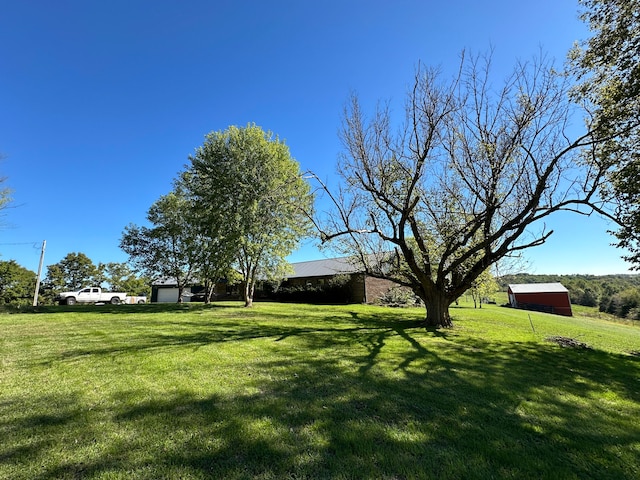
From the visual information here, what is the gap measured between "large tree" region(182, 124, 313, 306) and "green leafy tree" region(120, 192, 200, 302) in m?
5.87

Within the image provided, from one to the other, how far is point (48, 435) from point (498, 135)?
41.2 feet

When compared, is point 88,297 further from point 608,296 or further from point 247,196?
point 608,296

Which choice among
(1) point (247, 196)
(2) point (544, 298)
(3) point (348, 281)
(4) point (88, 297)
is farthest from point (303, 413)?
(2) point (544, 298)

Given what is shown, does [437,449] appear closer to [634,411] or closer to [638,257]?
[634,411]

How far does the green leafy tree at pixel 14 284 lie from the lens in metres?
35.5

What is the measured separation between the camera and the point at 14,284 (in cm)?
3697

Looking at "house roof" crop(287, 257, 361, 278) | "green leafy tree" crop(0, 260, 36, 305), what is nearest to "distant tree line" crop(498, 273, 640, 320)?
"house roof" crop(287, 257, 361, 278)

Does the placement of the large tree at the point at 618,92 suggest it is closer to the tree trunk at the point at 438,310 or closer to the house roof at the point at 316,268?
the tree trunk at the point at 438,310

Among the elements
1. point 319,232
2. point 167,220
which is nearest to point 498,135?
point 319,232

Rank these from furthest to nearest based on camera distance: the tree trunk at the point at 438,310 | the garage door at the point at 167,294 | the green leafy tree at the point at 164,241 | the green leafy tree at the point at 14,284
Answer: the garage door at the point at 167,294
the green leafy tree at the point at 14,284
the green leafy tree at the point at 164,241
the tree trunk at the point at 438,310

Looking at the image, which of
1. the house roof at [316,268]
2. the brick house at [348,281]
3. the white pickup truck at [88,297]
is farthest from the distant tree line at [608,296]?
the white pickup truck at [88,297]

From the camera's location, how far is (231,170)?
17422 millimetres

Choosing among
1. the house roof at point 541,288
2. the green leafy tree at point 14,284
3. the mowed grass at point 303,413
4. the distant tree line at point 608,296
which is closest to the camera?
the mowed grass at point 303,413

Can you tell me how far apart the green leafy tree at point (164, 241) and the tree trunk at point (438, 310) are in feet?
58.2
